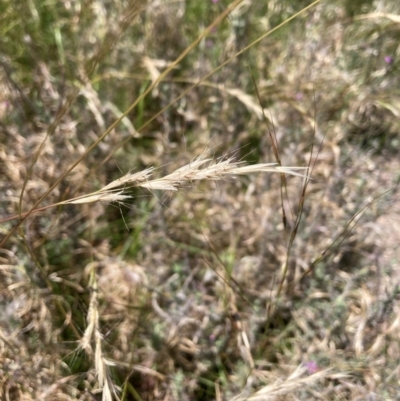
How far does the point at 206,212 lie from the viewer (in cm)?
177

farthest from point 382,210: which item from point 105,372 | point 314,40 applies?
point 105,372

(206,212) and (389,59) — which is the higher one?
(389,59)

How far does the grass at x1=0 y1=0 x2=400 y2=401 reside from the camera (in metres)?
1.35

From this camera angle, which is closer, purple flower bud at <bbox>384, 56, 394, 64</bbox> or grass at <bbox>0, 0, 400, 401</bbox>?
grass at <bbox>0, 0, 400, 401</bbox>

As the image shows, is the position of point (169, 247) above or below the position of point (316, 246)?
above

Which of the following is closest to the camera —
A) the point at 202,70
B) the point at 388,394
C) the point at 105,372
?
the point at 105,372

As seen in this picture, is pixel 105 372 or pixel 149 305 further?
pixel 149 305

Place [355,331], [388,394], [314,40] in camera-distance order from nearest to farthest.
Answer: [388,394], [355,331], [314,40]

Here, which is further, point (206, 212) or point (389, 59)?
point (206, 212)

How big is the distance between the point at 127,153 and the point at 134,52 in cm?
46

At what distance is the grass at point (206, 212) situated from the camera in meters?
1.35

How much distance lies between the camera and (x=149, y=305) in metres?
1.54

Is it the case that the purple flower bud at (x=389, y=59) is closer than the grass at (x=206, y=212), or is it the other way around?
the grass at (x=206, y=212)

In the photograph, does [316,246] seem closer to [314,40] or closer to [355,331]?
[355,331]
